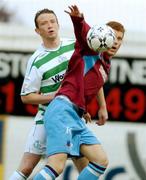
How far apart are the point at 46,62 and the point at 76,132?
34.2 inches

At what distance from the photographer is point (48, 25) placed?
9945 mm

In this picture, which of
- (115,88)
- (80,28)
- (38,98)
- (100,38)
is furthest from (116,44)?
(115,88)

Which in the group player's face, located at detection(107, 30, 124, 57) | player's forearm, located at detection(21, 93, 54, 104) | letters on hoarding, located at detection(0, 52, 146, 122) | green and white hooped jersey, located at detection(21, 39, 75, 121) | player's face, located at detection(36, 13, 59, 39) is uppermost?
player's face, located at detection(36, 13, 59, 39)

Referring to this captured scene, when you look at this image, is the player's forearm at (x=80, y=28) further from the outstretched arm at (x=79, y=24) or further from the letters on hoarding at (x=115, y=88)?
the letters on hoarding at (x=115, y=88)

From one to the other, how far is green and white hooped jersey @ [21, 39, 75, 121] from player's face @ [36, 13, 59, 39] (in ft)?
0.64

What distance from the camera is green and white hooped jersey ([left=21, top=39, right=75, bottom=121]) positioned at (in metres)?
10.1

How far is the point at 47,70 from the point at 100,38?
84 centimetres

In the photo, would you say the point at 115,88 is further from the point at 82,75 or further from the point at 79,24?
the point at 79,24

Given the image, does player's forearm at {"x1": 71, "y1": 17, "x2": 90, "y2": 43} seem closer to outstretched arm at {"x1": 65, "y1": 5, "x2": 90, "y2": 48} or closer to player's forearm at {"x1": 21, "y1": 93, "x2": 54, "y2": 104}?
outstretched arm at {"x1": 65, "y1": 5, "x2": 90, "y2": 48}

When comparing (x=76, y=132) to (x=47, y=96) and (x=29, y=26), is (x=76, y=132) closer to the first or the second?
(x=47, y=96)

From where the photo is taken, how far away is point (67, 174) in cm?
1471

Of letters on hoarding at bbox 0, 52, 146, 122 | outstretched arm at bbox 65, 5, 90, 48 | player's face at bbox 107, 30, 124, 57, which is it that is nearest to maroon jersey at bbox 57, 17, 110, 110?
outstretched arm at bbox 65, 5, 90, 48

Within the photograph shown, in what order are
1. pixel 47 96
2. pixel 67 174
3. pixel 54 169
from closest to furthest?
1. pixel 54 169
2. pixel 47 96
3. pixel 67 174

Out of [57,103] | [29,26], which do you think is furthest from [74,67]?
[29,26]
